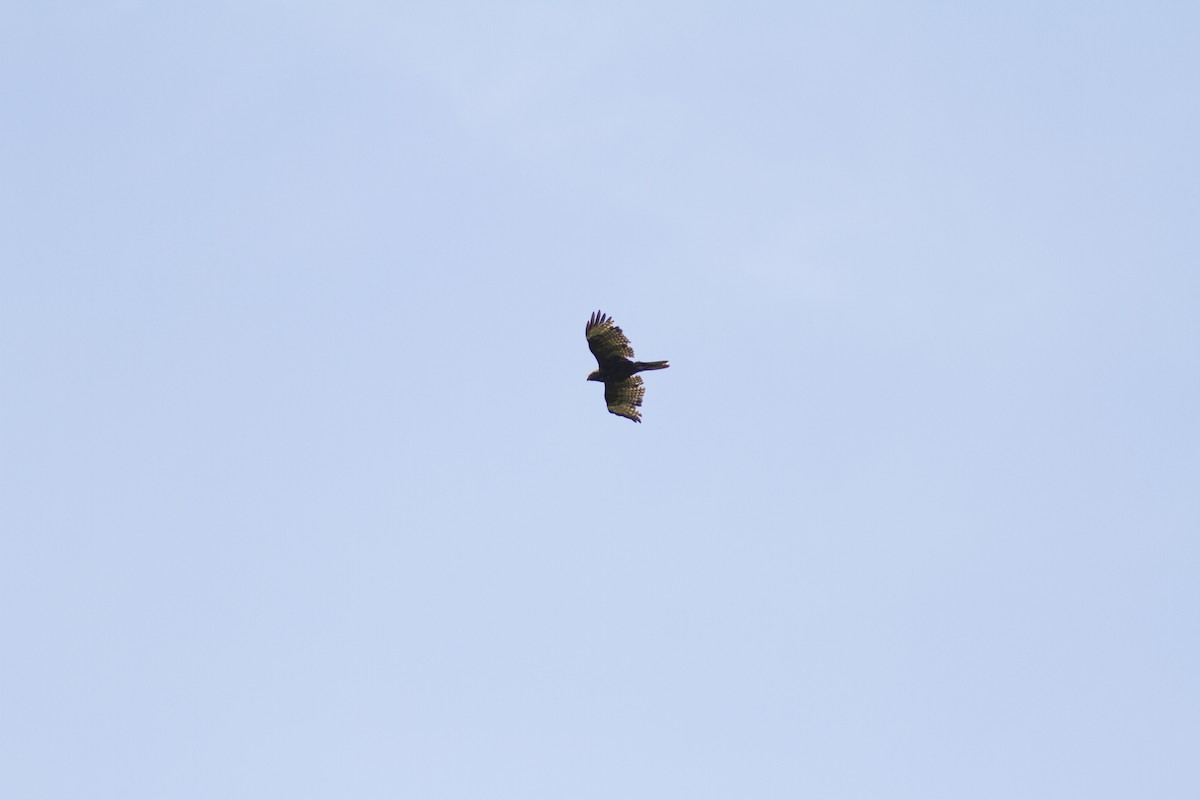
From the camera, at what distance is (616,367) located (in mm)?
44875

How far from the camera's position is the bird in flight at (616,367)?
1730 inches

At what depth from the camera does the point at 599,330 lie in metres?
43.9

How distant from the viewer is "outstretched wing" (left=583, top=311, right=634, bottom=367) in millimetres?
43906

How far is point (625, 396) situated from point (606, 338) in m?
2.40

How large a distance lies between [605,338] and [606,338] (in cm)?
3

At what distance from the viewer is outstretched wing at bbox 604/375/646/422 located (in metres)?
45.4

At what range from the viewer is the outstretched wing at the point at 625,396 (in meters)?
45.4

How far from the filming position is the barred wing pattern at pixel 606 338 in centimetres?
4391

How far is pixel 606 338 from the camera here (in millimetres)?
44000

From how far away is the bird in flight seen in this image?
43938 mm

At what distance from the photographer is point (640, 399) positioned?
150 feet

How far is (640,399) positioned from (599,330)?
115 inches

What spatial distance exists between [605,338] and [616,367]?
1.26 metres
